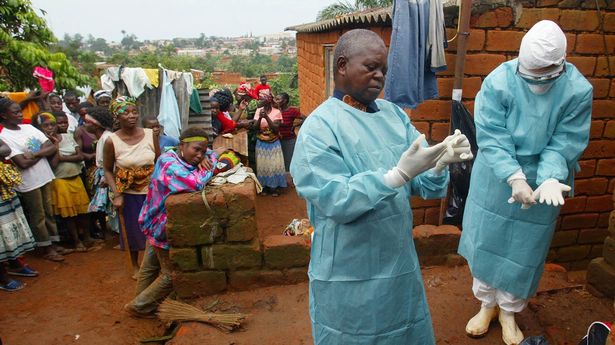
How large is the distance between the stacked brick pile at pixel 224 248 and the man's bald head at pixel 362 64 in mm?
1781

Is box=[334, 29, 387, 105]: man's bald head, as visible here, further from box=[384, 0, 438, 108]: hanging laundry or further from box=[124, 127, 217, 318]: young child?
box=[124, 127, 217, 318]: young child

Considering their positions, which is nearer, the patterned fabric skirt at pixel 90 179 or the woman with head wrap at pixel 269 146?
the patterned fabric skirt at pixel 90 179

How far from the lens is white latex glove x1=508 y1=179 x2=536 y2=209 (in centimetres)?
206

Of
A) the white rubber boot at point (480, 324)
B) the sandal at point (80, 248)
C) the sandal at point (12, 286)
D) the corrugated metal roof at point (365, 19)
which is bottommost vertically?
the sandal at point (80, 248)

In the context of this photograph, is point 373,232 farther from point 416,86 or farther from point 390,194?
point 416,86

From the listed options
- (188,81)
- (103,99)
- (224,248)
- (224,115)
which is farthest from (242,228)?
(188,81)

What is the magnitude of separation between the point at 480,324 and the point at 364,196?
183 cm

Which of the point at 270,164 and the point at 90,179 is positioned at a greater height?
the point at 90,179

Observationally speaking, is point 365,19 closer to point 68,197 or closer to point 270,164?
point 270,164

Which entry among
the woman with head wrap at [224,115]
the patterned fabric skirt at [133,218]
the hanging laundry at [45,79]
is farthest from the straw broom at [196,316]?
the hanging laundry at [45,79]

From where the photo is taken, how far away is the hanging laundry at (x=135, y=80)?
6172 mm

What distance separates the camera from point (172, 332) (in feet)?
10.5

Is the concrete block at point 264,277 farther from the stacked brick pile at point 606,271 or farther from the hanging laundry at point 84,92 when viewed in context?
the hanging laundry at point 84,92

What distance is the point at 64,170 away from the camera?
4883mm
